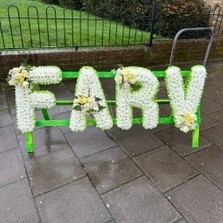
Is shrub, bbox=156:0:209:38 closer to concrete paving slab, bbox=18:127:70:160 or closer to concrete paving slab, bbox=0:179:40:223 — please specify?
concrete paving slab, bbox=18:127:70:160

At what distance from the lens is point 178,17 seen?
6.01m

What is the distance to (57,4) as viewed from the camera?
34.2ft

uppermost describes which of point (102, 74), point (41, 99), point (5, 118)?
point (102, 74)

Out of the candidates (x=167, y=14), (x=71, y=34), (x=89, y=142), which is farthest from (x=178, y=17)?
(x=89, y=142)

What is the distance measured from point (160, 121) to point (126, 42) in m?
2.98

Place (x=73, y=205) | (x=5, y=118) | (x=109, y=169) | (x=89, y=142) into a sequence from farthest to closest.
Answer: (x=5, y=118), (x=89, y=142), (x=109, y=169), (x=73, y=205)

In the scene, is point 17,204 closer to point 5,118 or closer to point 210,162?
point 5,118

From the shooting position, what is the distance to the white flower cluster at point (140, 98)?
101 inches

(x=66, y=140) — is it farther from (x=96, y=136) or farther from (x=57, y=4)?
(x=57, y=4)

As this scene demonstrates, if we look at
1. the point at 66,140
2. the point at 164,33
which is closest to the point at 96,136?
the point at 66,140

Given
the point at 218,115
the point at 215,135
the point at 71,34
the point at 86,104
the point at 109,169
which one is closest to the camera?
the point at 86,104

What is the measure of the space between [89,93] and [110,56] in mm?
2544

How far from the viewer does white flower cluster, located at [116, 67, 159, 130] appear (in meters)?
2.57

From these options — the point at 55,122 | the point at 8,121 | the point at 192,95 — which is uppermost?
the point at 192,95
